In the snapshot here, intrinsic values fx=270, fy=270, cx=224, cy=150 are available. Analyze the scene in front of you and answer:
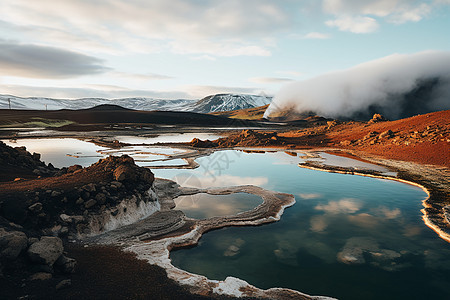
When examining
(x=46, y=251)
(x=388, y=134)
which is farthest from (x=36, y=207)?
(x=388, y=134)

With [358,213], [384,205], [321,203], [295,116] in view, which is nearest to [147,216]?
[321,203]

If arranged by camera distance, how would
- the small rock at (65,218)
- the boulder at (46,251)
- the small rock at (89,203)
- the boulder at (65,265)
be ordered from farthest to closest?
1. the small rock at (89,203)
2. the small rock at (65,218)
3. the boulder at (65,265)
4. the boulder at (46,251)

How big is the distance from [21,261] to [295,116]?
145597 millimetres

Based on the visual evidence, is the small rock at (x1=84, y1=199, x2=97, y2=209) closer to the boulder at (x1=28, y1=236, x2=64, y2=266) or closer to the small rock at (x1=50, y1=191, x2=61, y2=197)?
the small rock at (x1=50, y1=191, x2=61, y2=197)

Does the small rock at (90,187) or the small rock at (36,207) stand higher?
the small rock at (90,187)

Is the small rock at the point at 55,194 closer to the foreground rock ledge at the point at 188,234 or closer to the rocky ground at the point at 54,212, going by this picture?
the rocky ground at the point at 54,212

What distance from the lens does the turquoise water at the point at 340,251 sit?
29.8 ft

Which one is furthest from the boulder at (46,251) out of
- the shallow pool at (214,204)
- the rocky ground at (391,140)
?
the rocky ground at (391,140)

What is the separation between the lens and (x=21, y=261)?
25.4 ft

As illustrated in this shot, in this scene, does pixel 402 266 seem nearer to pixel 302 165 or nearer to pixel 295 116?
pixel 302 165

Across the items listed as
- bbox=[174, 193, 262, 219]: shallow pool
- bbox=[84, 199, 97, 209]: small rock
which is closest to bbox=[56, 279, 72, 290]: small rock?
bbox=[84, 199, 97, 209]: small rock

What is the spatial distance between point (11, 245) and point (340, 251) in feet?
37.8

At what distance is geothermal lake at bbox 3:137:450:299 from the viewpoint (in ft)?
30.0

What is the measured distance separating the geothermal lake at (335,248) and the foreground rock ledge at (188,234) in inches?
20.4
